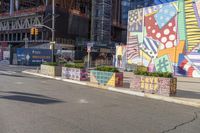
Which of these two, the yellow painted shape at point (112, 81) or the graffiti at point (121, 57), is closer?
the yellow painted shape at point (112, 81)

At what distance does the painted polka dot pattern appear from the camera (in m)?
36.9

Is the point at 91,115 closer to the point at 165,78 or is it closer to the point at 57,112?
the point at 57,112

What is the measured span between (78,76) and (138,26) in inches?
813

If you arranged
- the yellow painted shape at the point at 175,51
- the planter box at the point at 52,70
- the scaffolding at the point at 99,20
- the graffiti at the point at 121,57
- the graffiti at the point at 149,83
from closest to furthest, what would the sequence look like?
the graffiti at the point at 149,83 < the planter box at the point at 52,70 < the yellow painted shape at the point at 175,51 < the graffiti at the point at 121,57 < the scaffolding at the point at 99,20

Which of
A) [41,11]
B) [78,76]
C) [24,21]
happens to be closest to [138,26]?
[78,76]

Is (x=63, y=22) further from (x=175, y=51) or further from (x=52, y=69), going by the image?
(x=52, y=69)

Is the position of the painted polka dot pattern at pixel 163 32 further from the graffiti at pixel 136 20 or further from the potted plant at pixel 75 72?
the potted plant at pixel 75 72

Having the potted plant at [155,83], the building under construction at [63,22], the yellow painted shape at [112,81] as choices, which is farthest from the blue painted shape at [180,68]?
the building under construction at [63,22]

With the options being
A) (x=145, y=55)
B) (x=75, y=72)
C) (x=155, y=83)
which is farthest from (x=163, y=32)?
(x=155, y=83)

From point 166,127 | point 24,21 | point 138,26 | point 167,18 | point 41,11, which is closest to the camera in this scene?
point 166,127

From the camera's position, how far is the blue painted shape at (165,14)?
123ft

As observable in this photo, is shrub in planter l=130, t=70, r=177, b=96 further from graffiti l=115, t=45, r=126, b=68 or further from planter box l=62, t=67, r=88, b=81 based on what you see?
graffiti l=115, t=45, r=126, b=68

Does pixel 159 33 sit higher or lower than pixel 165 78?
higher

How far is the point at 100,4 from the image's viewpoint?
279 feet
